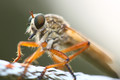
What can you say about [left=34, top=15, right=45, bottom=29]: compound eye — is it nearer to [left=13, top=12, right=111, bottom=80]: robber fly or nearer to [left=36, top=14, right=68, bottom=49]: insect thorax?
[left=13, top=12, right=111, bottom=80]: robber fly

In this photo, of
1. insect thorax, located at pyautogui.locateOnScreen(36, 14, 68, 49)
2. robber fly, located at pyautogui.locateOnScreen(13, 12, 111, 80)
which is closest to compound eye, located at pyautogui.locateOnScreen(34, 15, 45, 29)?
robber fly, located at pyautogui.locateOnScreen(13, 12, 111, 80)

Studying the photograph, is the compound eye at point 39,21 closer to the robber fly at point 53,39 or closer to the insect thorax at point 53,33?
the robber fly at point 53,39

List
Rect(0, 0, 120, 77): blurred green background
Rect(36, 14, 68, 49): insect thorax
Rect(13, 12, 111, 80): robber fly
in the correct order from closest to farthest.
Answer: Rect(13, 12, 111, 80): robber fly, Rect(36, 14, 68, 49): insect thorax, Rect(0, 0, 120, 77): blurred green background

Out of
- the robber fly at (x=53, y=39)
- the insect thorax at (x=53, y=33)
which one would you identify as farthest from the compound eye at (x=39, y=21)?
the insect thorax at (x=53, y=33)

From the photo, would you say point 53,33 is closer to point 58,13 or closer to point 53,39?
point 53,39

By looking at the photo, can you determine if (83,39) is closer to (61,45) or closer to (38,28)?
(61,45)

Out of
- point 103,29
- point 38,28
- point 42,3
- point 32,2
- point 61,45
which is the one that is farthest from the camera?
point 103,29

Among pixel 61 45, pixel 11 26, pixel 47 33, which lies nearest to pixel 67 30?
pixel 61 45
